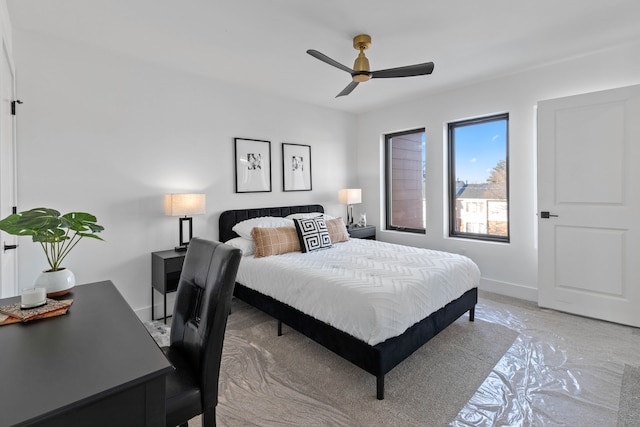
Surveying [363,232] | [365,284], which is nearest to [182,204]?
[365,284]

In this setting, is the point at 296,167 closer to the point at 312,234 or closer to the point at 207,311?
the point at 312,234

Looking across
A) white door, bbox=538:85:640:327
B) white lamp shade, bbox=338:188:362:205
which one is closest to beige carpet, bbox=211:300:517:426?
white door, bbox=538:85:640:327

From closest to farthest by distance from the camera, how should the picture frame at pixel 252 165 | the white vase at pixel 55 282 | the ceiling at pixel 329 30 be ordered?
the white vase at pixel 55 282 → the ceiling at pixel 329 30 → the picture frame at pixel 252 165

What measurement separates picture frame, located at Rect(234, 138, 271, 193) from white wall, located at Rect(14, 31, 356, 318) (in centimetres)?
9

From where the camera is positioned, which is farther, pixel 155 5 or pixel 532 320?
pixel 532 320

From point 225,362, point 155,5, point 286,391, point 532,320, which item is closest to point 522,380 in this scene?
point 532,320

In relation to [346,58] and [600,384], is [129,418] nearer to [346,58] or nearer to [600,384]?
[600,384]

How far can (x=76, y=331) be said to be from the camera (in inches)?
43.2

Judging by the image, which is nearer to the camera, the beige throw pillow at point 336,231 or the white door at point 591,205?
the white door at point 591,205

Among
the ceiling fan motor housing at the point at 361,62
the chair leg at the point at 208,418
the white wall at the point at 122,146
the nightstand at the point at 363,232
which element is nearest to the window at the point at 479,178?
the nightstand at the point at 363,232

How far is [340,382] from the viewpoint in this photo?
2.12 meters

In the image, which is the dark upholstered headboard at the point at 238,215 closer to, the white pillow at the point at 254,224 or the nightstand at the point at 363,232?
the white pillow at the point at 254,224

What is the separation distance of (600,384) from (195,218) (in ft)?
12.2

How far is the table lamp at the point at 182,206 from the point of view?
3.04m
